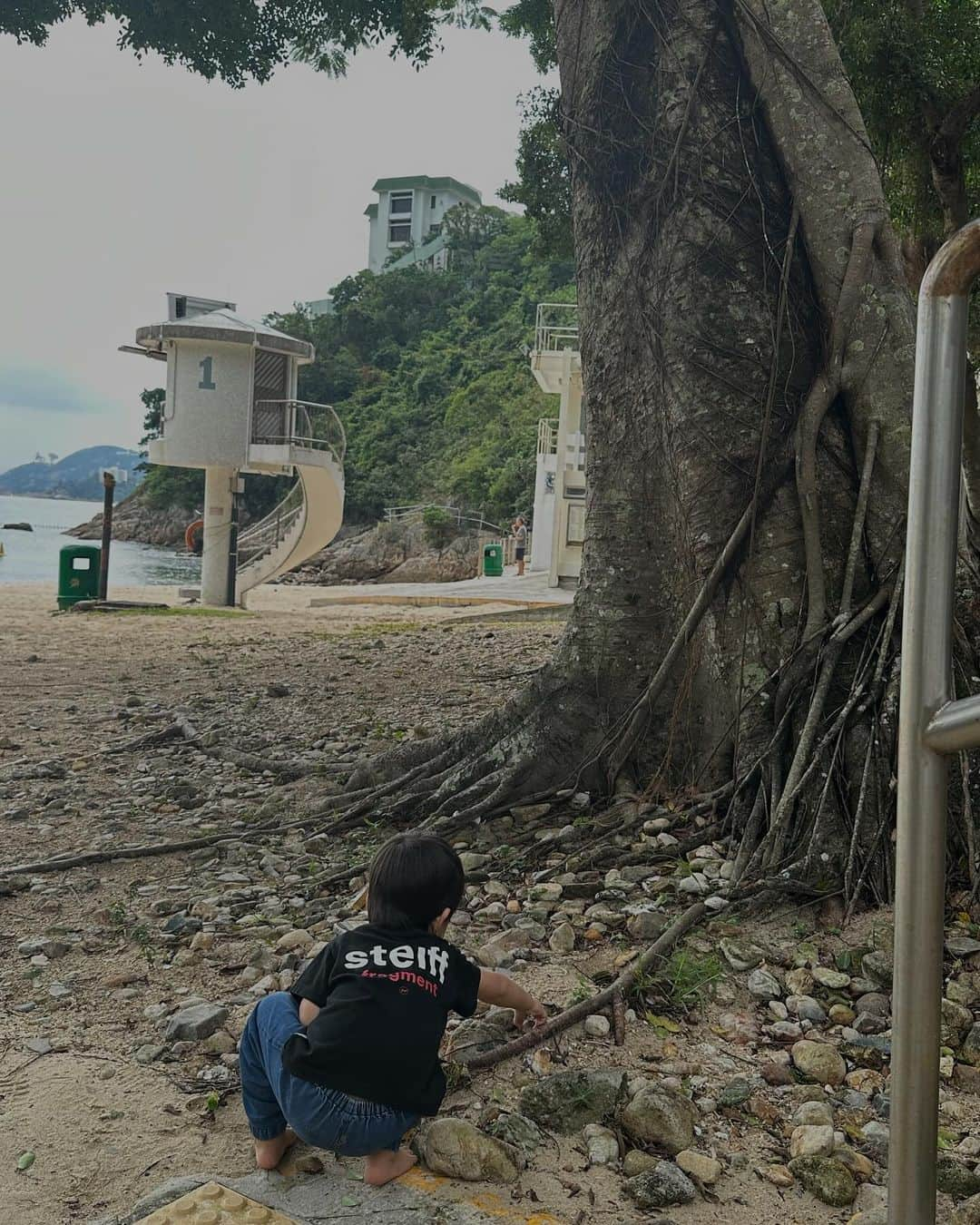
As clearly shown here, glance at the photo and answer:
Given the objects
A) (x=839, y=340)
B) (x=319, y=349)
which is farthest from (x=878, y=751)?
(x=319, y=349)

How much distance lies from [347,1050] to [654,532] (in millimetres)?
3113

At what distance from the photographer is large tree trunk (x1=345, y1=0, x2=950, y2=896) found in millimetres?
4430

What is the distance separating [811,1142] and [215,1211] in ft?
4.31

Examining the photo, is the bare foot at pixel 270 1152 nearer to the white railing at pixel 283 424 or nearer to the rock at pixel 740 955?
the rock at pixel 740 955

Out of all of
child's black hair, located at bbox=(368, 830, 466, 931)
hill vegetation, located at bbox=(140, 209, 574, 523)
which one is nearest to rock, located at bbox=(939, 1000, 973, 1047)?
child's black hair, located at bbox=(368, 830, 466, 931)

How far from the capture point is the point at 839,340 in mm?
4730

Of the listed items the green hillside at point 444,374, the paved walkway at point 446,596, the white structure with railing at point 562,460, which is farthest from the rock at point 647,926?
the green hillside at point 444,374

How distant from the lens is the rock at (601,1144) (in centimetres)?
255

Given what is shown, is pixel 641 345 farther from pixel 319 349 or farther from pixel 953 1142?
pixel 319 349

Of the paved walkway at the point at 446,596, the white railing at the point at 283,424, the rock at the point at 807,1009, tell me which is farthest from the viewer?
the white railing at the point at 283,424

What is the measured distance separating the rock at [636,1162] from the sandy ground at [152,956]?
0.03 m

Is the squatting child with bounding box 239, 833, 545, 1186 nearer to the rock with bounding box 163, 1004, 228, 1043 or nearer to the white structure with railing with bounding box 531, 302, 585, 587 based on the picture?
the rock with bounding box 163, 1004, 228, 1043

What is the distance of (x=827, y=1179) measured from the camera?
2.41 metres

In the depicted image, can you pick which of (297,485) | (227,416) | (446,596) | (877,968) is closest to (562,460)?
(446,596)
